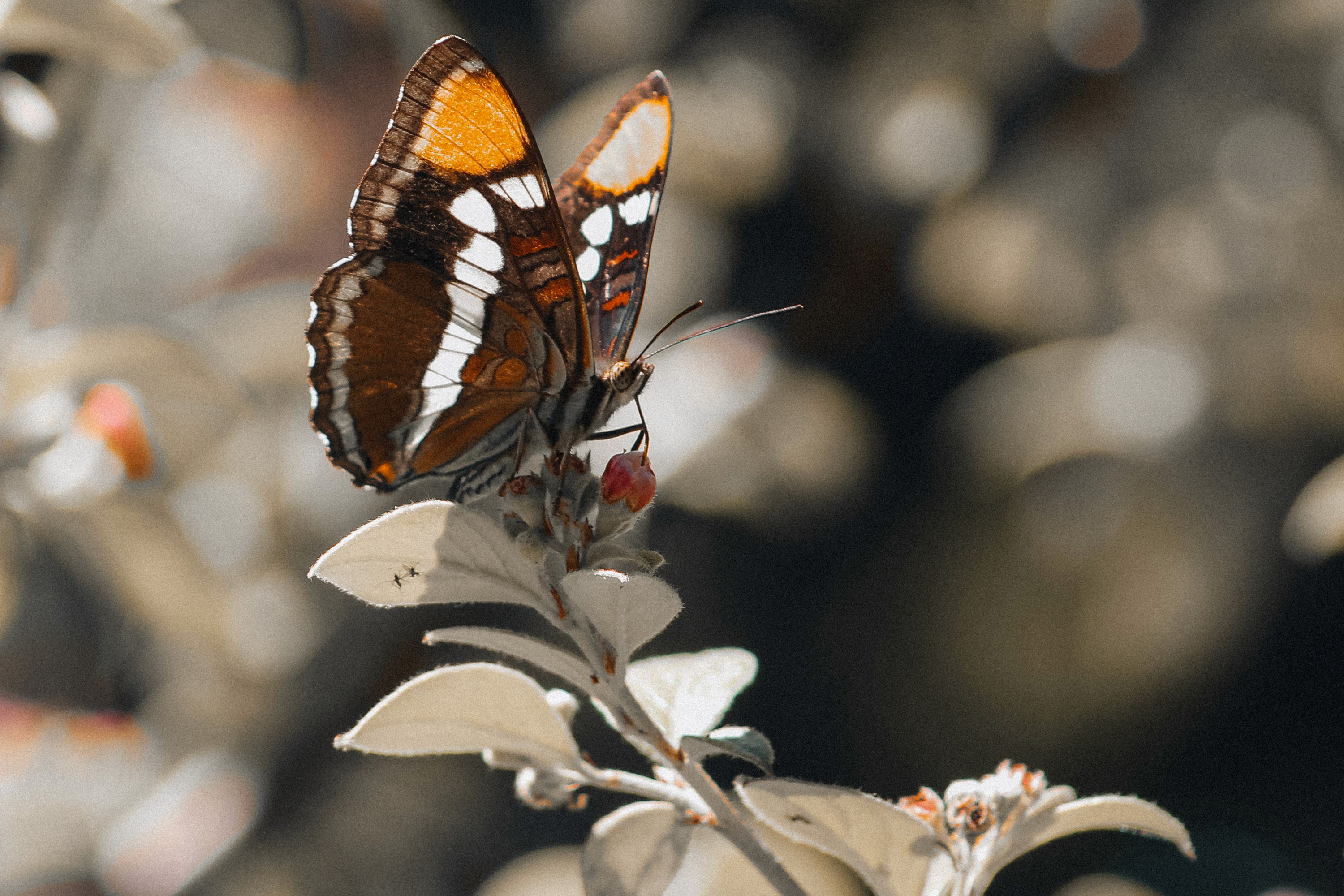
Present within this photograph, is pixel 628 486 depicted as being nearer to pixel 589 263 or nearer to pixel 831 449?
pixel 589 263

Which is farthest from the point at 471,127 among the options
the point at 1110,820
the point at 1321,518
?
the point at 1321,518

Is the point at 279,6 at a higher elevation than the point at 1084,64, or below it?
higher

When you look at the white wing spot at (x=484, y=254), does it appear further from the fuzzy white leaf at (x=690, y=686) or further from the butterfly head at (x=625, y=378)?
the fuzzy white leaf at (x=690, y=686)

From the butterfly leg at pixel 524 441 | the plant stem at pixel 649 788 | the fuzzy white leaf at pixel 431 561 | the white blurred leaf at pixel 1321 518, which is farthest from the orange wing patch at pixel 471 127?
the white blurred leaf at pixel 1321 518

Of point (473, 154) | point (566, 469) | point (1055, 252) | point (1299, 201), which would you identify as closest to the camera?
point (566, 469)

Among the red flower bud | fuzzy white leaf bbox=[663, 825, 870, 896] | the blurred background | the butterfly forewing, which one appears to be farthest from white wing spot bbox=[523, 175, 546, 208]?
the blurred background

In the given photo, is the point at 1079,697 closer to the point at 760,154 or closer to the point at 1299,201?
the point at 1299,201

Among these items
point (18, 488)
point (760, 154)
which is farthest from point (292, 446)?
point (760, 154)
